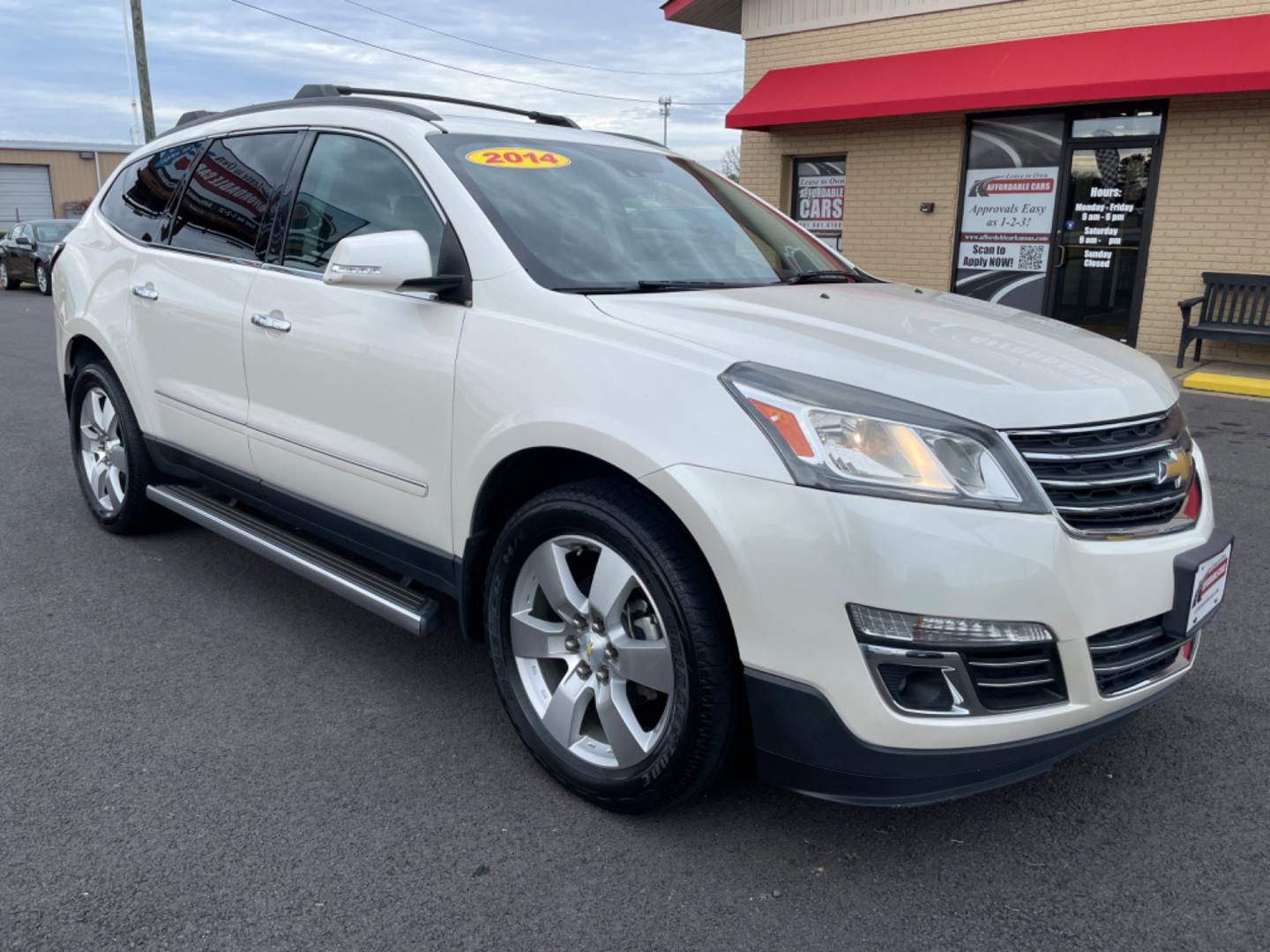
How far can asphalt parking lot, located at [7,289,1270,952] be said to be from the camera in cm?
230

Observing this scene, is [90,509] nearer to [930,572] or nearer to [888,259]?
[930,572]

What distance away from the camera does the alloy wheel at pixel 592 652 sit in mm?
2539

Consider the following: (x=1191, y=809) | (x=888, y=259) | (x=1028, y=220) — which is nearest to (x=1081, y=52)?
(x=1028, y=220)

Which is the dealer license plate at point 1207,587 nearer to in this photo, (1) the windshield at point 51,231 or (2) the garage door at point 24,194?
(1) the windshield at point 51,231

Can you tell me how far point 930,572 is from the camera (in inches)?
83.4

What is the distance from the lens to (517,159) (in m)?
3.32

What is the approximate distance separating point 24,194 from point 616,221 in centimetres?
5239

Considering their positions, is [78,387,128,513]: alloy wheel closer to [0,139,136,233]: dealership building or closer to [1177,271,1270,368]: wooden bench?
[1177,271,1270,368]: wooden bench

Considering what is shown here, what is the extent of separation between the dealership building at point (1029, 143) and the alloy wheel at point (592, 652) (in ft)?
31.5

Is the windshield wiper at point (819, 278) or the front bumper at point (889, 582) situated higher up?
the windshield wiper at point (819, 278)

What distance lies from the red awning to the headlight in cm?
932

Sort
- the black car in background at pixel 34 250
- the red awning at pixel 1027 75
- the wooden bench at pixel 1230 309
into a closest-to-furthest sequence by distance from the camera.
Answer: the red awning at pixel 1027 75
the wooden bench at pixel 1230 309
the black car in background at pixel 34 250

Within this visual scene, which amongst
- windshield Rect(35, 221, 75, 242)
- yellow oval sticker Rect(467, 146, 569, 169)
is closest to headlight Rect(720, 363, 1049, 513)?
yellow oval sticker Rect(467, 146, 569, 169)

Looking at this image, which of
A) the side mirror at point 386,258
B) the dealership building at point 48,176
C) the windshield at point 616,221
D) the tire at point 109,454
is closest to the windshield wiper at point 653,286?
the windshield at point 616,221
